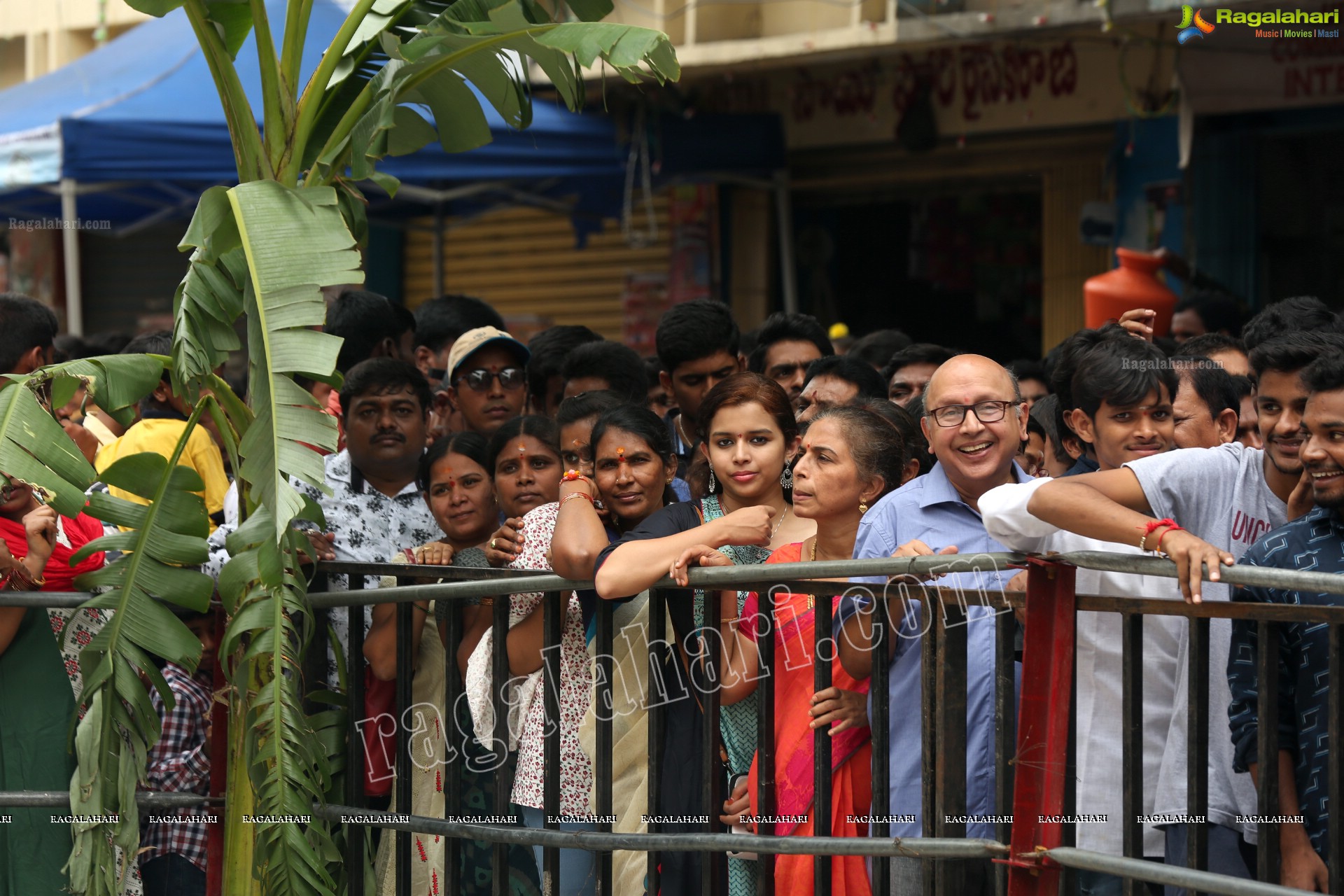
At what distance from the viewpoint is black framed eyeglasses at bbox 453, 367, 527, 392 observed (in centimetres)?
546

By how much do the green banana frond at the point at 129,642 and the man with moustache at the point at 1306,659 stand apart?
2423 millimetres

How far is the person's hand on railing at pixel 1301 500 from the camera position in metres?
3.17

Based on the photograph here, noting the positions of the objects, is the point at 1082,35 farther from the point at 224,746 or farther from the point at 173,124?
the point at 224,746

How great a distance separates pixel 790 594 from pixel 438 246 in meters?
7.23

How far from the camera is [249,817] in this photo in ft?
11.6

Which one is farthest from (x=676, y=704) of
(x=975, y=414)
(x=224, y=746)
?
(x=224, y=746)

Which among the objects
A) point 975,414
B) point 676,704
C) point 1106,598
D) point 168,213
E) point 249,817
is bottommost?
point 249,817

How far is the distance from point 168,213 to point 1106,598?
803 cm

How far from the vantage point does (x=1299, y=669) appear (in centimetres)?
282

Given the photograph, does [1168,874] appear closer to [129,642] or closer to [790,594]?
[790,594]

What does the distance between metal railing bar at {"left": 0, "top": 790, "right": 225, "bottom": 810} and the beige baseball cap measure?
225 cm

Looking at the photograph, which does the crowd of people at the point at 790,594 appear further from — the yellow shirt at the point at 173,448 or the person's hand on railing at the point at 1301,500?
the yellow shirt at the point at 173,448

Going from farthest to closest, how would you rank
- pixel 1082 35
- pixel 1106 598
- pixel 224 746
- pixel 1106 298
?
pixel 1082 35 → pixel 1106 298 → pixel 224 746 → pixel 1106 598

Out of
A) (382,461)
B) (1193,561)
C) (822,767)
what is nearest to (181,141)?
(382,461)
